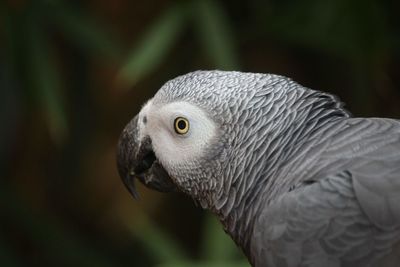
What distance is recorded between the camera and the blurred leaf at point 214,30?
184cm

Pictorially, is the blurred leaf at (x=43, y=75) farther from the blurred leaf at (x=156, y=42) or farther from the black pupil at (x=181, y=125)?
the black pupil at (x=181, y=125)

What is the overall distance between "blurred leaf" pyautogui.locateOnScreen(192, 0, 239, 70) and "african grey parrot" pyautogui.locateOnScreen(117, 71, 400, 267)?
71 centimetres

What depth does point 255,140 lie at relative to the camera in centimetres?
103

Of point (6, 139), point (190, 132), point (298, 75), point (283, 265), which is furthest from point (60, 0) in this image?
point (283, 265)

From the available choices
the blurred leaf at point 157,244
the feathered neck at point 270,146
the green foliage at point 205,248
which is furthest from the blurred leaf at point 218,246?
the feathered neck at point 270,146

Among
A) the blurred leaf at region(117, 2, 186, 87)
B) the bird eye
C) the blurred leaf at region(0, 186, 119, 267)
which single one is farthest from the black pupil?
the blurred leaf at region(0, 186, 119, 267)

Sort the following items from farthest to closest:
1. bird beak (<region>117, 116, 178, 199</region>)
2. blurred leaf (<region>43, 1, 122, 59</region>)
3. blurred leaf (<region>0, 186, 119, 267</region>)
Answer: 1. blurred leaf (<region>0, 186, 119, 267</region>)
2. blurred leaf (<region>43, 1, 122, 59</region>)
3. bird beak (<region>117, 116, 178, 199</region>)

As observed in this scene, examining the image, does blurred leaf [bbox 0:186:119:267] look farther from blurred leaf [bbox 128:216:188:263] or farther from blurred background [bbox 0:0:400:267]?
blurred leaf [bbox 128:216:188:263]

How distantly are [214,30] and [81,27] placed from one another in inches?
13.9

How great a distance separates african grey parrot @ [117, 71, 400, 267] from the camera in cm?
92

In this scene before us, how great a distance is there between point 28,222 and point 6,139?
271 mm

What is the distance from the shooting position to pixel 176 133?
43.2 inches

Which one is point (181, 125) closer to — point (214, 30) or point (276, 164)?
point (276, 164)

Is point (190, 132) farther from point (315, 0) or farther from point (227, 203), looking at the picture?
point (315, 0)
